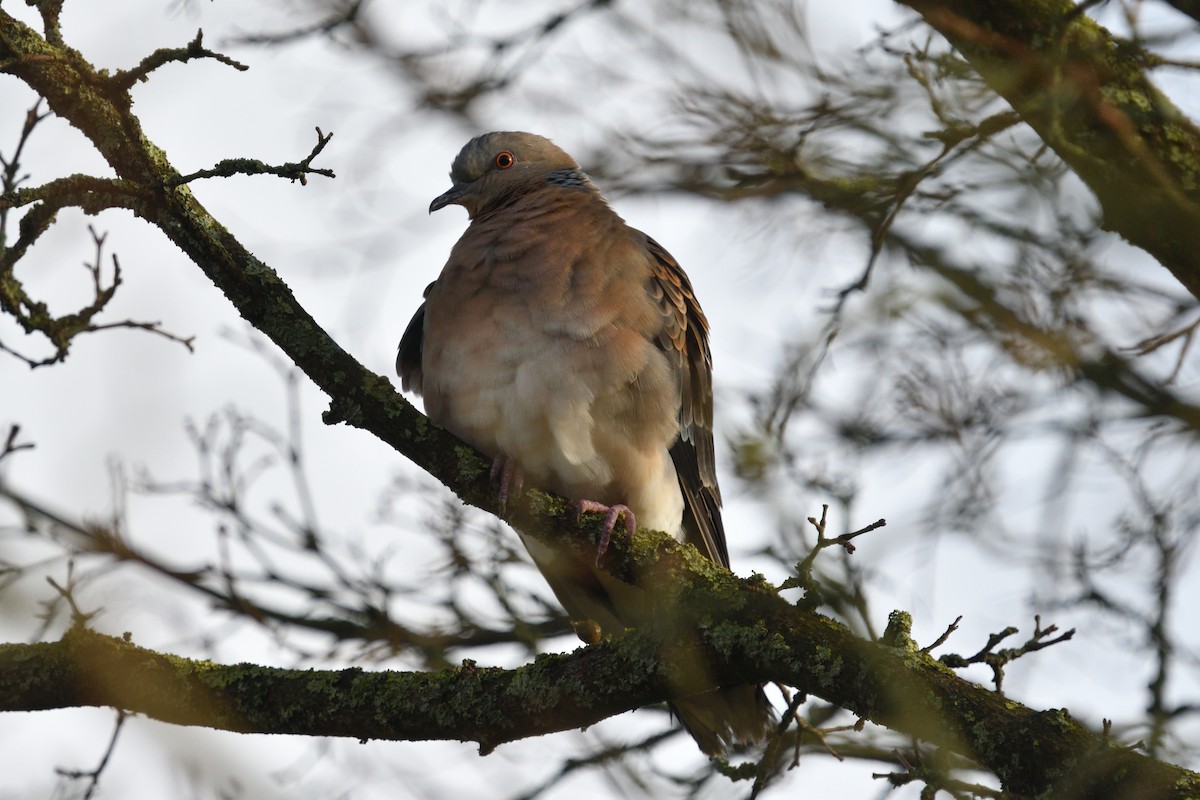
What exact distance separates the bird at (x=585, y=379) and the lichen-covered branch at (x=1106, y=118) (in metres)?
1.51

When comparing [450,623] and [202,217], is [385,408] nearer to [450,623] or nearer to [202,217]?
[202,217]

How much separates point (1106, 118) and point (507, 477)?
222cm

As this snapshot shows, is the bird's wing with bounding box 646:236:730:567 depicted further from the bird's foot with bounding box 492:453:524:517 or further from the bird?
the bird's foot with bounding box 492:453:524:517

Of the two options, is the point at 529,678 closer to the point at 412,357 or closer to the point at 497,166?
the point at 412,357

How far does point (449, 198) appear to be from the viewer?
18.5ft

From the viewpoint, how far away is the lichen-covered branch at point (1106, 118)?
3615 mm

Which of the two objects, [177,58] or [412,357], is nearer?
[177,58]

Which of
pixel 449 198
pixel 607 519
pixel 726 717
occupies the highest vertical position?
pixel 449 198

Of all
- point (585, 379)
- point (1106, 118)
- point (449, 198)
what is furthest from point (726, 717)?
point (449, 198)

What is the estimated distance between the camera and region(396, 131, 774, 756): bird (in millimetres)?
4293

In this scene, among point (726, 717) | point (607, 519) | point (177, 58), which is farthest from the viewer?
point (726, 717)

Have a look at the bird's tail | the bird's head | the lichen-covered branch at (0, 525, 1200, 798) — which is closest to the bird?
the bird's tail

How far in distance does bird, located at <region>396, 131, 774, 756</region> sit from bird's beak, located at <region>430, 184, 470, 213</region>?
1.94 feet

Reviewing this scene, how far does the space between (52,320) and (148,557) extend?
2.04 metres
